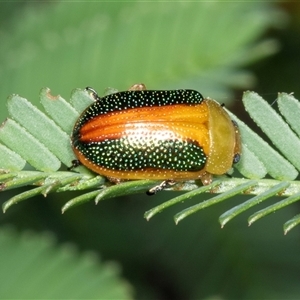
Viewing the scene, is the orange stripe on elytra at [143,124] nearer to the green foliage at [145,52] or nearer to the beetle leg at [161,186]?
the beetle leg at [161,186]

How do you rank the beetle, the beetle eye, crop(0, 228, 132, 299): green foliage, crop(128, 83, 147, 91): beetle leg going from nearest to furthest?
the beetle eye, the beetle, crop(0, 228, 132, 299): green foliage, crop(128, 83, 147, 91): beetle leg

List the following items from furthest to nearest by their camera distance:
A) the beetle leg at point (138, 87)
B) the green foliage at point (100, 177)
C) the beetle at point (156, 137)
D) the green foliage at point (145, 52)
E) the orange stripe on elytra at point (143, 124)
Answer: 1. the green foliage at point (145, 52)
2. the beetle leg at point (138, 87)
3. the orange stripe on elytra at point (143, 124)
4. the beetle at point (156, 137)
5. the green foliage at point (100, 177)

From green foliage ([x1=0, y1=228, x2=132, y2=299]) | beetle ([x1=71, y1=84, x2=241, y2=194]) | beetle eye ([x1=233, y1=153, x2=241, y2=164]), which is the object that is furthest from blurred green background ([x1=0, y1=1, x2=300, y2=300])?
beetle eye ([x1=233, y1=153, x2=241, y2=164])

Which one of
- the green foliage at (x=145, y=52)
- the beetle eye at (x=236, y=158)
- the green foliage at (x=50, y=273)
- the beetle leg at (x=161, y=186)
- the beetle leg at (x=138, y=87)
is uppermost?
the green foliage at (x=145, y=52)

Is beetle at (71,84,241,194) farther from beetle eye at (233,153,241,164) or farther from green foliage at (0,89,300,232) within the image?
green foliage at (0,89,300,232)

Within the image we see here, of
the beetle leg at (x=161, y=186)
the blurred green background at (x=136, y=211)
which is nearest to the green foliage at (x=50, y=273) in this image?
the blurred green background at (x=136, y=211)

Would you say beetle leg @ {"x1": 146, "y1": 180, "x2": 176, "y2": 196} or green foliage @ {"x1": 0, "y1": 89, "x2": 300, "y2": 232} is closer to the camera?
green foliage @ {"x1": 0, "y1": 89, "x2": 300, "y2": 232}

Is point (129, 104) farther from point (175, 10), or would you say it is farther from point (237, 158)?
point (175, 10)

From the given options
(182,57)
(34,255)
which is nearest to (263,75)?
(182,57)
